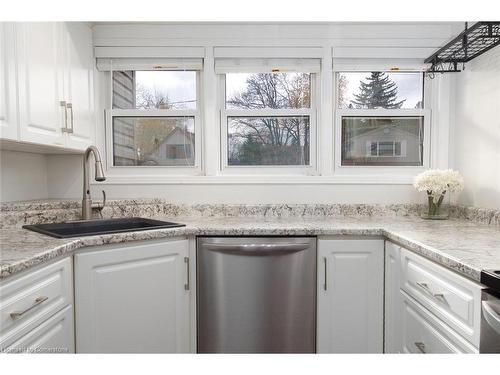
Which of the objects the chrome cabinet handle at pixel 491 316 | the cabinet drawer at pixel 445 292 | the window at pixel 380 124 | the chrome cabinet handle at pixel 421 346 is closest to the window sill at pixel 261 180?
the window at pixel 380 124

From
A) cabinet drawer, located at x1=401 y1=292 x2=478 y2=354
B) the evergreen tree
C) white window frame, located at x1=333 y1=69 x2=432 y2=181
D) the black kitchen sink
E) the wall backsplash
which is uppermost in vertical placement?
the evergreen tree

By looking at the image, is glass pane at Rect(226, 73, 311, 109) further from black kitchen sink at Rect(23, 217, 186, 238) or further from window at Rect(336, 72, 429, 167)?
black kitchen sink at Rect(23, 217, 186, 238)

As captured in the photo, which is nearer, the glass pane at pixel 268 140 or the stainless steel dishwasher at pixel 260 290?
the stainless steel dishwasher at pixel 260 290

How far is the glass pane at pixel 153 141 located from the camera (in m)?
2.40

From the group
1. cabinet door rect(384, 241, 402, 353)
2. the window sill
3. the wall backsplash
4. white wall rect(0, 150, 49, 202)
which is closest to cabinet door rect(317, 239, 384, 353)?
cabinet door rect(384, 241, 402, 353)

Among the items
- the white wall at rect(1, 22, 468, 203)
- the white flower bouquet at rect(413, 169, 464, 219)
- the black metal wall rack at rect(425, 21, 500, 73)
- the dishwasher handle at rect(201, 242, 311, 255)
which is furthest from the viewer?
the white wall at rect(1, 22, 468, 203)

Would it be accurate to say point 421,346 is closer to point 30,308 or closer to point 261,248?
point 261,248

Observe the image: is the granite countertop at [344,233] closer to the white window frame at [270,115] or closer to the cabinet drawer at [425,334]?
the cabinet drawer at [425,334]

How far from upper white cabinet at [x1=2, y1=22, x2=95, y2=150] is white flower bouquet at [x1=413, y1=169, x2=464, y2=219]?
2.11m

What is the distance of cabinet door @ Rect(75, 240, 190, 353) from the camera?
1443mm

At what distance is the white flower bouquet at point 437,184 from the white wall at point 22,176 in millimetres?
2427

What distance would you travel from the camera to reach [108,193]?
232 centimetres

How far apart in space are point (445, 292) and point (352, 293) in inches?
23.2

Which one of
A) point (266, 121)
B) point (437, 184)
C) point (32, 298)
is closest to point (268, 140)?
point (266, 121)
